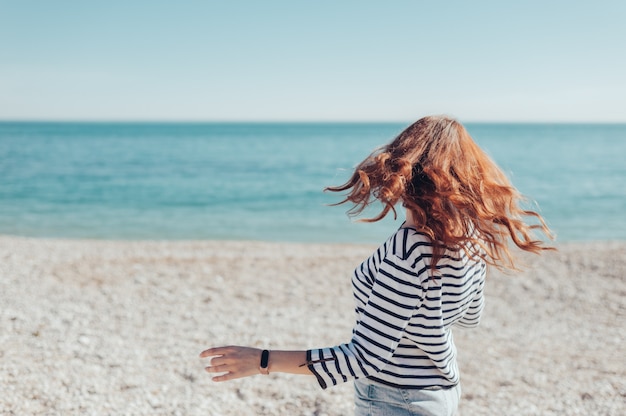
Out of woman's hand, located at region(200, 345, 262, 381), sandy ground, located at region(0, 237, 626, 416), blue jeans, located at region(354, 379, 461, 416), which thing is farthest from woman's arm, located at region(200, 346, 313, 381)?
sandy ground, located at region(0, 237, 626, 416)

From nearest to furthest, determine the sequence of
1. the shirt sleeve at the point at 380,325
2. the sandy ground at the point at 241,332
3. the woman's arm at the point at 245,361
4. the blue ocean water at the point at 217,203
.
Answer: the shirt sleeve at the point at 380,325 → the woman's arm at the point at 245,361 → the sandy ground at the point at 241,332 → the blue ocean water at the point at 217,203

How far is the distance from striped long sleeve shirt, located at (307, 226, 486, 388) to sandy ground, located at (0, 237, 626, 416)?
8.44 feet

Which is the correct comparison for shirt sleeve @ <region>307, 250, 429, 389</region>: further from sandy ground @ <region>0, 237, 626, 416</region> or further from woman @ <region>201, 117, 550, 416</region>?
sandy ground @ <region>0, 237, 626, 416</region>

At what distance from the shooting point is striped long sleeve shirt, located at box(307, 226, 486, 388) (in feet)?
5.81

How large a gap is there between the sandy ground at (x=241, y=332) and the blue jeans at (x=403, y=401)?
99.7 inches

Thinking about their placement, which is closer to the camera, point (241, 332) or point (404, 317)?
point (404, 317)

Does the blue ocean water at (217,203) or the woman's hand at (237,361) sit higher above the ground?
the woman's hand at (237,361)

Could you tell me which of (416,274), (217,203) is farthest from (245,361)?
(217,203)

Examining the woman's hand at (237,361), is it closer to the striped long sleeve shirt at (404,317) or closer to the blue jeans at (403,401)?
the striped long sleeve shirt at (404,317)

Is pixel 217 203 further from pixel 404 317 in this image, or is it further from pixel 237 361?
pixel 404 317

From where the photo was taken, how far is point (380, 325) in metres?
1.80

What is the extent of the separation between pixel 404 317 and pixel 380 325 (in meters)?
0.09

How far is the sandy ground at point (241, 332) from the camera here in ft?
15.6

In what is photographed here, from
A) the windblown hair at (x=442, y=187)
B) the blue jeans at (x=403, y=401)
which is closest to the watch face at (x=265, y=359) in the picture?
the blue jeans at (x=403, y=401)
